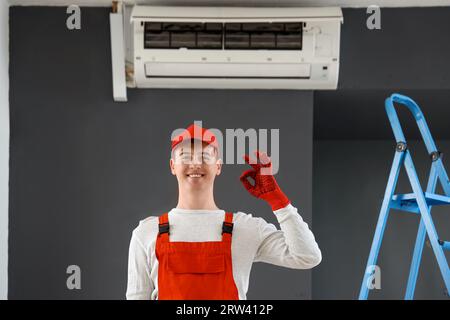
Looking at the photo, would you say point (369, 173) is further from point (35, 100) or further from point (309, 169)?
point (35, 100)

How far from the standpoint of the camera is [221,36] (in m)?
3.99

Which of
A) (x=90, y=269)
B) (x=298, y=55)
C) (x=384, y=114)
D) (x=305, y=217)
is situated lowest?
(x=90, y=269)

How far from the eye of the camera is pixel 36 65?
13.6 feet

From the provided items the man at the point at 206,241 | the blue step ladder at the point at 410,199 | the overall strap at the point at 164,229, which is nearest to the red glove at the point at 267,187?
the man at the point at 206,241

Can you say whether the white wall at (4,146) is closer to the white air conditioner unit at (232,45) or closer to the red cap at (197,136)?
the white air conditioner unit at (232,45)

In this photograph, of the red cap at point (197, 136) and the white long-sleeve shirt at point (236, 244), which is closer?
the white long-sleeve shirt at point (236, 244)

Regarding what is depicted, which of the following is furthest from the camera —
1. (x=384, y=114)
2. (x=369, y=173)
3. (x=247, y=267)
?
(x=369, y=173)

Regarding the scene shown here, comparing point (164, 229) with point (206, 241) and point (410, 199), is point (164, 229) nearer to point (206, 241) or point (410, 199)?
point (206, 241)

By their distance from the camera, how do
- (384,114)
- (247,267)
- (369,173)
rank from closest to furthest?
(247,267) → (384,114) → (369,173)

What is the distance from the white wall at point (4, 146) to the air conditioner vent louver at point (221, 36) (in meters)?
0.74

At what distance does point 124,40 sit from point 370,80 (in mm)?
1284

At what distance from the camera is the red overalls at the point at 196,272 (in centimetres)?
212

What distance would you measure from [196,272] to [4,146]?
2.21 meters
